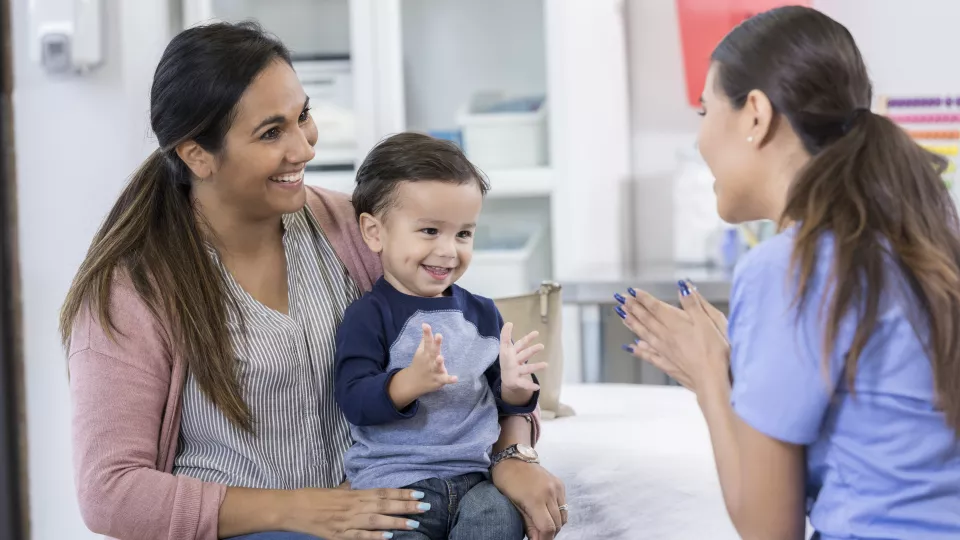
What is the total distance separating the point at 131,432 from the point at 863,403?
0.90m

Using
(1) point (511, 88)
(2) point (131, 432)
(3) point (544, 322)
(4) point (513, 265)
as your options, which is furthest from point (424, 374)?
(1) point (511, 88)

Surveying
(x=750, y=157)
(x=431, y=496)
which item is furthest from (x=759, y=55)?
Result: (x=431, y=496)

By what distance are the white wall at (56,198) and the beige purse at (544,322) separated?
127 cm

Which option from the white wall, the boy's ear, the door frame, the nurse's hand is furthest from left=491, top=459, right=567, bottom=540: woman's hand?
the white wall

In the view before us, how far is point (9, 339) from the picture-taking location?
33.7 inches

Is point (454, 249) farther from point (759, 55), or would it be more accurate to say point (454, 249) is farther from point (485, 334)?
point (759, 55)

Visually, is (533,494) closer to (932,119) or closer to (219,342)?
(219,342)

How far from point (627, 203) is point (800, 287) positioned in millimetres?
2304

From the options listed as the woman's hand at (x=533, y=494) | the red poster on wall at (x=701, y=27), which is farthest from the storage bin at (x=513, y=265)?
the woman's hand at (x=533, y=494)

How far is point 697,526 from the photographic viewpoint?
1474 millimetres

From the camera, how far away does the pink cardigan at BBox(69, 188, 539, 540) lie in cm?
131

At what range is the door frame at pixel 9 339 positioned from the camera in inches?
33.5

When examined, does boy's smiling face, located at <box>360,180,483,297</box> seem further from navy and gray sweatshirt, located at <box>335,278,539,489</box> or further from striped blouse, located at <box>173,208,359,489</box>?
striped blouse, located at <box>173,208,359,489</box>

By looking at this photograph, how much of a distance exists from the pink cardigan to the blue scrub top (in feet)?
2.38
